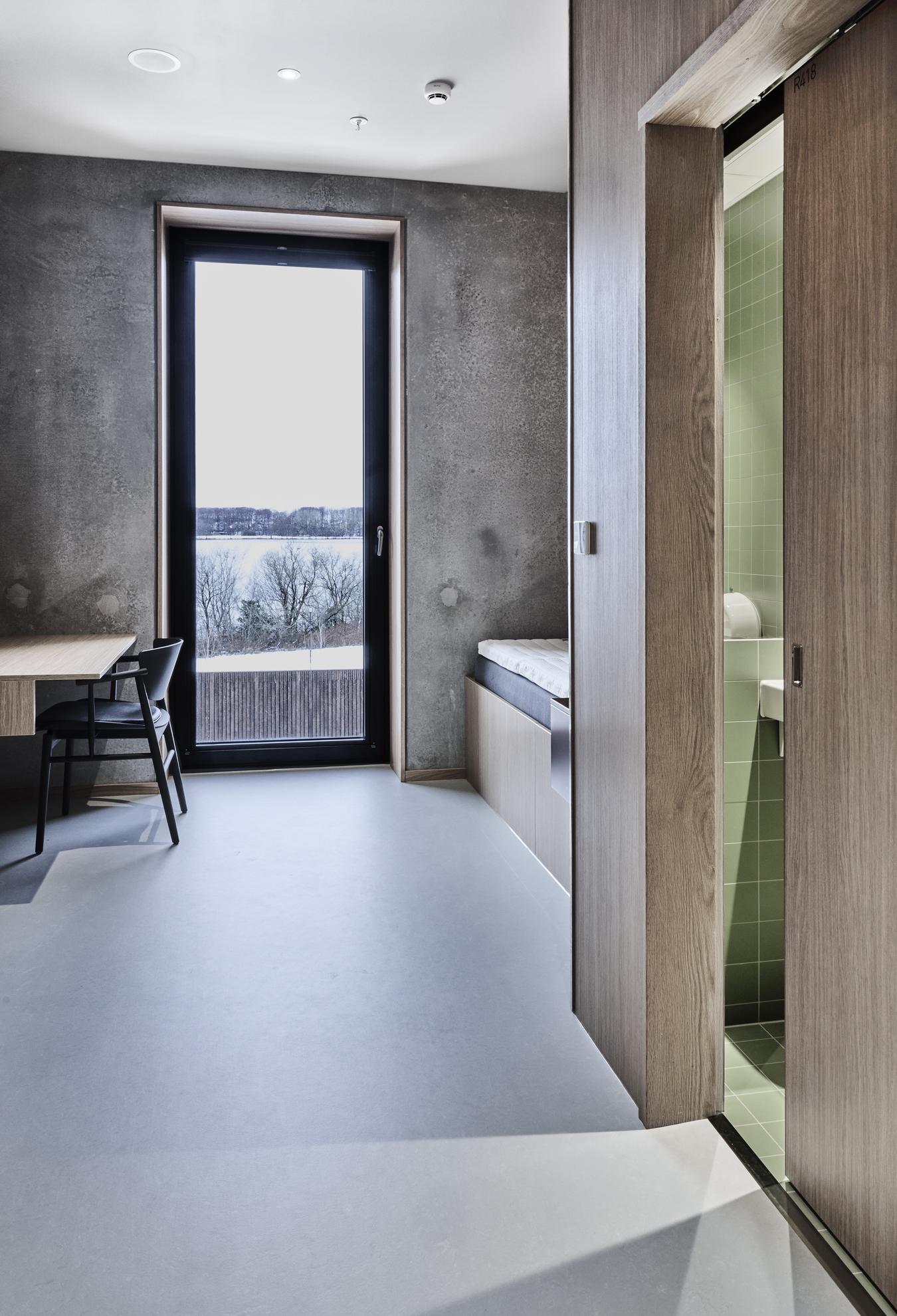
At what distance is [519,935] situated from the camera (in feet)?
9.03

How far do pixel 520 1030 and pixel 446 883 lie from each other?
102 centimetres

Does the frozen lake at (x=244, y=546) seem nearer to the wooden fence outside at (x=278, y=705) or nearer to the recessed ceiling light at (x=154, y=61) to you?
the wooden fence outside at (x=278, y=705)

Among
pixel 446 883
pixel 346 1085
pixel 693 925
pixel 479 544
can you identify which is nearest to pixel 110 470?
pixel 479 544

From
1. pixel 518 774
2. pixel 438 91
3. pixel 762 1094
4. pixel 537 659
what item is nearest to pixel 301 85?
pixel 438 91

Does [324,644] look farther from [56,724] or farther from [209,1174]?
[209,1174]

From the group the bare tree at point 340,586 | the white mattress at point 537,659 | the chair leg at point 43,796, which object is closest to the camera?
the white mattress at point 537,659

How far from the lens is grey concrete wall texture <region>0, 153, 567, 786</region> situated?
4.24 m

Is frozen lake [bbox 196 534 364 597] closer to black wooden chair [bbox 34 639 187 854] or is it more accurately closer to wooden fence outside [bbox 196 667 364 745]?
wooden fence outside [bbox 196 667 364 745]

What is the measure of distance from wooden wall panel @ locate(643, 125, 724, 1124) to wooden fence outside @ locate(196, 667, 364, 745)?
10.7 ft

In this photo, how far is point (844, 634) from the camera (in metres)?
1.40

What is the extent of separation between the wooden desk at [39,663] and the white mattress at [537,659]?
4.94ft

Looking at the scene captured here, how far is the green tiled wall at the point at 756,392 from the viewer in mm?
2785

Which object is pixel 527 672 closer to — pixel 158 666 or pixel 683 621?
pixel 158 666

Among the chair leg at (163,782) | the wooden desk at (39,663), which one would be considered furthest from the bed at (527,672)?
the wooden desk at (39,663)
